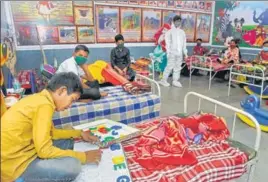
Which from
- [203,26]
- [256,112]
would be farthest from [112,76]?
[203,26]

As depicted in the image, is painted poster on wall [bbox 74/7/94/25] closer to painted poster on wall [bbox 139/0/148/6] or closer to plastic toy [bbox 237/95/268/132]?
painted poster on wall [bbox 139/0/148/6]

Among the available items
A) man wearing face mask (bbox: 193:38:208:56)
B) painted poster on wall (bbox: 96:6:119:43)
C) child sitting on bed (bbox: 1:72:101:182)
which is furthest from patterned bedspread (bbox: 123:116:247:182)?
man wearing face mask (bbox: 193:38:208:56)

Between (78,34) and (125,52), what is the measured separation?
170cm

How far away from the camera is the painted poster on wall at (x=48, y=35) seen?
4762mm

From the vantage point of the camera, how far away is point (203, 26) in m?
7.20

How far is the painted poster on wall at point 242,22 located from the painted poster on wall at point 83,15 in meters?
4.01

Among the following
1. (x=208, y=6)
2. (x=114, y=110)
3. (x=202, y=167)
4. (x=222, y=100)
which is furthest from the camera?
(x=208, y=6)

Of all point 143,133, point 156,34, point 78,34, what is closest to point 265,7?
point 156,34

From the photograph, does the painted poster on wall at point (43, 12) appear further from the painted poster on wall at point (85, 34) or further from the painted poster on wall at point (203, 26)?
the painted poster on wall at point (203, 26)

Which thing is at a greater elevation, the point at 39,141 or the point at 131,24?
the point at 131,24

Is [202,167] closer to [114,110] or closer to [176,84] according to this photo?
[114,110]

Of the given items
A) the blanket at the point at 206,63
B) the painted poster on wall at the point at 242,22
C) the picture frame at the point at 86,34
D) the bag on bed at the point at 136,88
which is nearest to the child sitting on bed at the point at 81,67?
the bag on bed at the point at 136,88

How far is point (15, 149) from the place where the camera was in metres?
1.17

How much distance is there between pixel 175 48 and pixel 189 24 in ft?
6.59
